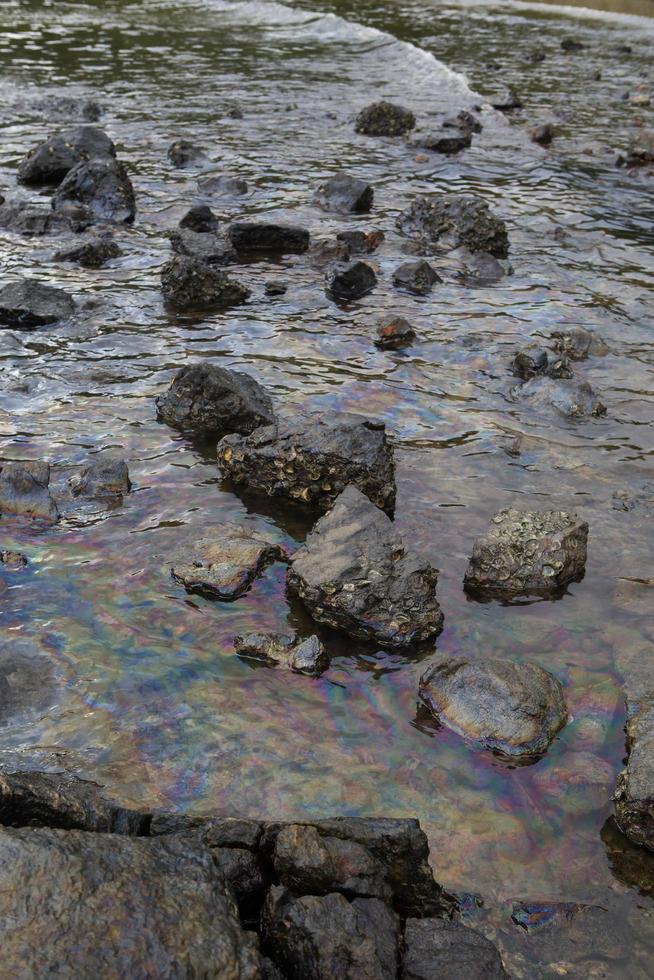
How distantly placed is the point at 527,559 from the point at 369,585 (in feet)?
3.31

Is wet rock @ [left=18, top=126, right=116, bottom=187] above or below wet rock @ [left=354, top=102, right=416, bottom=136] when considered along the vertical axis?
above

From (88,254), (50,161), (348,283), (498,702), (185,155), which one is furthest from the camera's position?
(185,155)

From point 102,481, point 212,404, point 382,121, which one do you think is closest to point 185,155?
point 382,121

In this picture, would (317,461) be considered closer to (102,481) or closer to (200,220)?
(102,481)

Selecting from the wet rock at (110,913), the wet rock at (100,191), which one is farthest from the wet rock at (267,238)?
the wet rock at (110,913)

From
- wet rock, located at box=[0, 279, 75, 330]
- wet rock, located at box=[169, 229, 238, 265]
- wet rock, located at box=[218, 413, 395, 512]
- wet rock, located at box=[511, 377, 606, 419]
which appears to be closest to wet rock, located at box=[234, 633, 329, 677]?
wet rock, located at box=[218, 413, 395, 512]

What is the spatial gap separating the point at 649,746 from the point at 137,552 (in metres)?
3.04

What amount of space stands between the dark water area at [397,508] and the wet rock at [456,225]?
31 cm

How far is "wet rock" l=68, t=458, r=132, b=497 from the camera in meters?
6.14

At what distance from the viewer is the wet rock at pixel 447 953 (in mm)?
3145

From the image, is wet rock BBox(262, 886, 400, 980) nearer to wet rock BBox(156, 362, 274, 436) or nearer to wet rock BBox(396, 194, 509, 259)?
wet rock BBox(156, 362, 274, 436)

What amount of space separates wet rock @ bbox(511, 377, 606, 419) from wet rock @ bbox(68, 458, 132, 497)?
3.20 metres

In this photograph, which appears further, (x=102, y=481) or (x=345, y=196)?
(x=345, y=196)

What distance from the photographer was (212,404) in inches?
271
